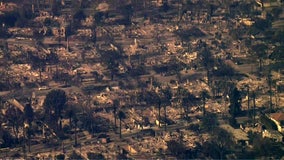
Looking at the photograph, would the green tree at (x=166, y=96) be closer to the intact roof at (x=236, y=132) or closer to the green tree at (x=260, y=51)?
the intact roof at (x=236, y=132)

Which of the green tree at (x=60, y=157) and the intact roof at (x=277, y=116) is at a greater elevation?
the intact roof at (x=277, y=116)

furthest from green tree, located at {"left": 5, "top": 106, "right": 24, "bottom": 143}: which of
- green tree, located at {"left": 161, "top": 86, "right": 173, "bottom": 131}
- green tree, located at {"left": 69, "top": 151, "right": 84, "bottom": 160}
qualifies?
green tree, located at {"left": 161, "top": 86, "right": 173, "bottom": 131}

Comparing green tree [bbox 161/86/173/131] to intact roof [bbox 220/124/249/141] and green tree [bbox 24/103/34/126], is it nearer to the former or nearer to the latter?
intact roof [bbox 220/124/249/141]

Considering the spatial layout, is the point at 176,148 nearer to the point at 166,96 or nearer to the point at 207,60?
the point at 166,96

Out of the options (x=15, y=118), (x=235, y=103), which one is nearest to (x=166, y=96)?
(x=235, y=103)

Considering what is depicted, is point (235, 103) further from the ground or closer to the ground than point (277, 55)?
closer to the ground

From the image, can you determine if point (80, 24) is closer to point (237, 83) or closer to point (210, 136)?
point (237, 83)

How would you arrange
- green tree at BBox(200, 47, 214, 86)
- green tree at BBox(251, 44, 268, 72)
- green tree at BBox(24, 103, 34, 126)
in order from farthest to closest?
green tree at BBox(251, 44, 268, 72), green tree at BBox(200, 47, 214, 86), green tree at BBox(24, 103, 34, 126)

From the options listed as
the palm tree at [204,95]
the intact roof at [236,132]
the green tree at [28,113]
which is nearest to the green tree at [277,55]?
the palm tree at [204,95]

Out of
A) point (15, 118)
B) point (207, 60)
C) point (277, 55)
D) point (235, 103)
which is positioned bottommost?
point (15, 118)
